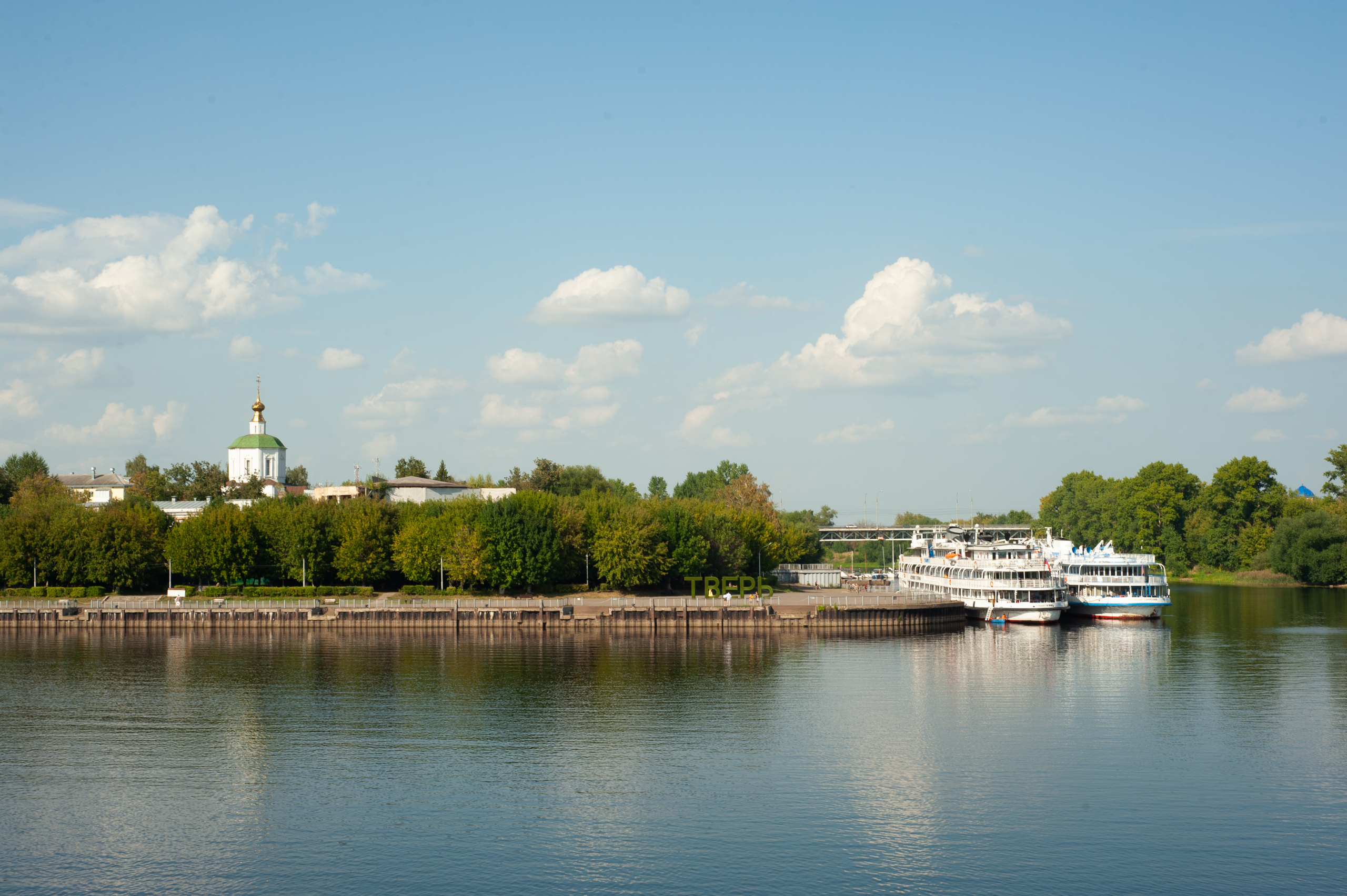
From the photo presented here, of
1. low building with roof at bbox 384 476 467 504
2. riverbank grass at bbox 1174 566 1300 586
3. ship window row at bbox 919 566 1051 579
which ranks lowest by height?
riverbank grass at bbox 1174 566 1300 586

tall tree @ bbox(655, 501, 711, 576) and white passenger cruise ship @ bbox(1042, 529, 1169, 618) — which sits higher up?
tall tree @ bbox(655, 501, 711, 576)

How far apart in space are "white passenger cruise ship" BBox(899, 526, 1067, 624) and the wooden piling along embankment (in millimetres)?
2519

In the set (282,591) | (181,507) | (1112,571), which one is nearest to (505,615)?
(282,591)

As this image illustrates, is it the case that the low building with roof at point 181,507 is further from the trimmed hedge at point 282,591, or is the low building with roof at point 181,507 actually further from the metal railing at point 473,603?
the metal railing at point 473,603

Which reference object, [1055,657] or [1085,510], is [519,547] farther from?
[1085,510]

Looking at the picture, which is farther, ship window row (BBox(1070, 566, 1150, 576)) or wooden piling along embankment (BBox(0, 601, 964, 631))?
ship window row (BBox(1070, 566, 1150, 576))

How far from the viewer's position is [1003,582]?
285ft

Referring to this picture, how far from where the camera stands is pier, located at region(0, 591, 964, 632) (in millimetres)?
84438

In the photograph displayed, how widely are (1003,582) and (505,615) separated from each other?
3993cm

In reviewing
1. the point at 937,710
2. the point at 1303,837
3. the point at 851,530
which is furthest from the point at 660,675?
the point at 851,530

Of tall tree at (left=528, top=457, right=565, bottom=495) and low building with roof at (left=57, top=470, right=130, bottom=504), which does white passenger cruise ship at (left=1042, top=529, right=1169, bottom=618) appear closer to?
tall tree at (left=528, top=457, right=565, bottom=495)

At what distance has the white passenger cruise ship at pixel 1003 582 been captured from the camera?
85.5 meters

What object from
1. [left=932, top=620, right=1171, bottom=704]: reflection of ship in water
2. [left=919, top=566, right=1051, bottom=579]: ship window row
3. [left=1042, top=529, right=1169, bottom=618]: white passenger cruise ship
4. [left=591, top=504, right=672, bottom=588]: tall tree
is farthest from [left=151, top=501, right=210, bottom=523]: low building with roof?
[left=1042, top=529, right=1169, bottom=618]: white passenger cruise ship

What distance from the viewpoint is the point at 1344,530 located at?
125 meters
